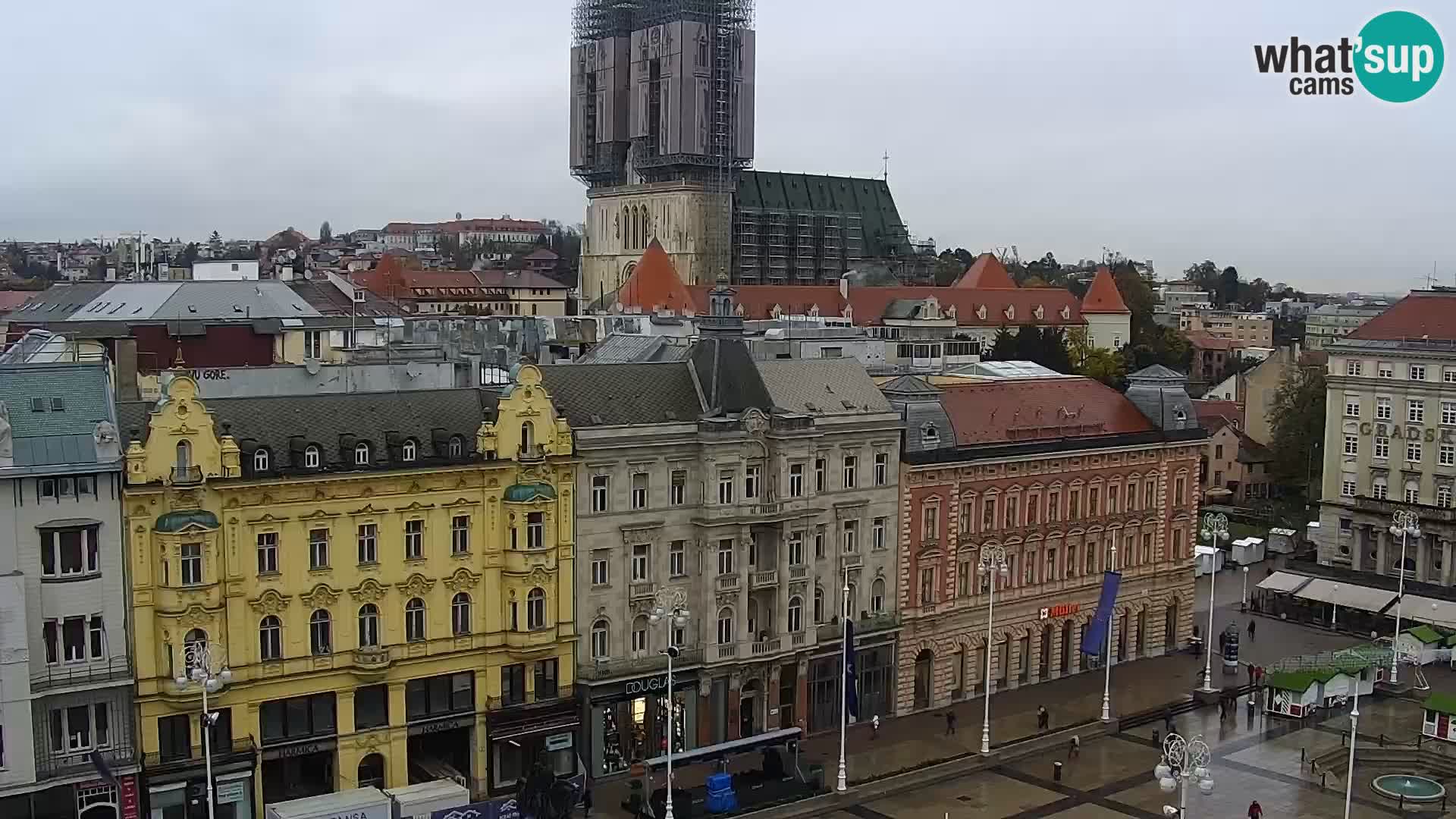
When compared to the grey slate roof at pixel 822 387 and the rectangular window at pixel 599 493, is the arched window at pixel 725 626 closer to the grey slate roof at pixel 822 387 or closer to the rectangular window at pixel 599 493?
the rectangular window at pixel 599 493

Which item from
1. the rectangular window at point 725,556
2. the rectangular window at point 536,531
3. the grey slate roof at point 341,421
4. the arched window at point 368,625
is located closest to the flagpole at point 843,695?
the rectangular window at point 725,556

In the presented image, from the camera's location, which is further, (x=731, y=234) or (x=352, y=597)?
(x=731, y=234)

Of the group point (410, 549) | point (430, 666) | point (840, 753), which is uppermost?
point (410, 549)

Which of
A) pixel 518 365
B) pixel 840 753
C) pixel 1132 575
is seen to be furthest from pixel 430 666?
pixel 1132 575

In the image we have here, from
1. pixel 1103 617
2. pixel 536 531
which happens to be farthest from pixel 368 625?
pixel 1103 617

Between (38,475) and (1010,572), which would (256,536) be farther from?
(1010,572)

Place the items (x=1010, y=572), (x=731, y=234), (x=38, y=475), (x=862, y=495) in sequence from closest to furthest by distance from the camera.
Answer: (x=38, y=475) < (x=862, y=495) < (x=1010, y=572) < (x=731, y=234)

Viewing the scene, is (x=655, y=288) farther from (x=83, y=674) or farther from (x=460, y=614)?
(x=83, y=674)

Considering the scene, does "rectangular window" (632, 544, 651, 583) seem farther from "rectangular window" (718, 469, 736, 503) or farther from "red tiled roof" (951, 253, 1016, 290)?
"red tiled roof" (951, 253, 1016, 290)
